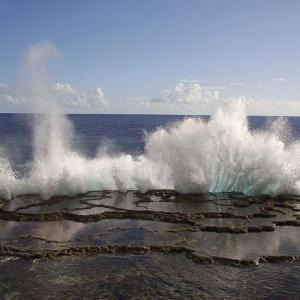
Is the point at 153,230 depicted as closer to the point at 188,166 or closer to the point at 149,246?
the point at 149,246

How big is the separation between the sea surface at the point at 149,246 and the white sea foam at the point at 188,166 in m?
1.08

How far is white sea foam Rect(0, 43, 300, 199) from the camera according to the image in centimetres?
2896

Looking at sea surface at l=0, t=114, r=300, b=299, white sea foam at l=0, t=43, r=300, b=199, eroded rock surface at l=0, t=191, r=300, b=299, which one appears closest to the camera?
sea surface at l=0, t=114, r=300, b=299

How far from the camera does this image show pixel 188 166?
98.6ft

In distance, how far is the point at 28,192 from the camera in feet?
95.5

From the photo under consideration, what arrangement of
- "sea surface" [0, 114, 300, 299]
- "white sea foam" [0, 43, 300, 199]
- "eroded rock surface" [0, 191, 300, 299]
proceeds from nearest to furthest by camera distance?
"sea surface" [0, 114, 300, 299] < "eroded rock surface" [0, 191, 300, 299] < "white sea foam" [0, 43, 300, 199]

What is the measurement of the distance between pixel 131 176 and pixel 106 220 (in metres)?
9.76

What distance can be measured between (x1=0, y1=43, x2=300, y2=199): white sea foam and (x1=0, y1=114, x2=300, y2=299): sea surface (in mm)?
1080

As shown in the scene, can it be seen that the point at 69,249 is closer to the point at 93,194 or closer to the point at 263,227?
the point at 263,227

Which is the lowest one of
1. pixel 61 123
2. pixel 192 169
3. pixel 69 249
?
pixel 69 249

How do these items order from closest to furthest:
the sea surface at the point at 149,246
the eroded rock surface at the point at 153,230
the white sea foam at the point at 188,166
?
the sea surface at the point at 149,246 < the eroded rock surface at the point at 153,230 < the white sea foam at the point at 188,166

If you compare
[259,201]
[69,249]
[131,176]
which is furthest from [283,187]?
[69,249]

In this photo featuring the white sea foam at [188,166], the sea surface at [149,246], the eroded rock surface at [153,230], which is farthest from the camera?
the white sea foam at [188,166]

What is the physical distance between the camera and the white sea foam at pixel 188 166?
1140 inches
